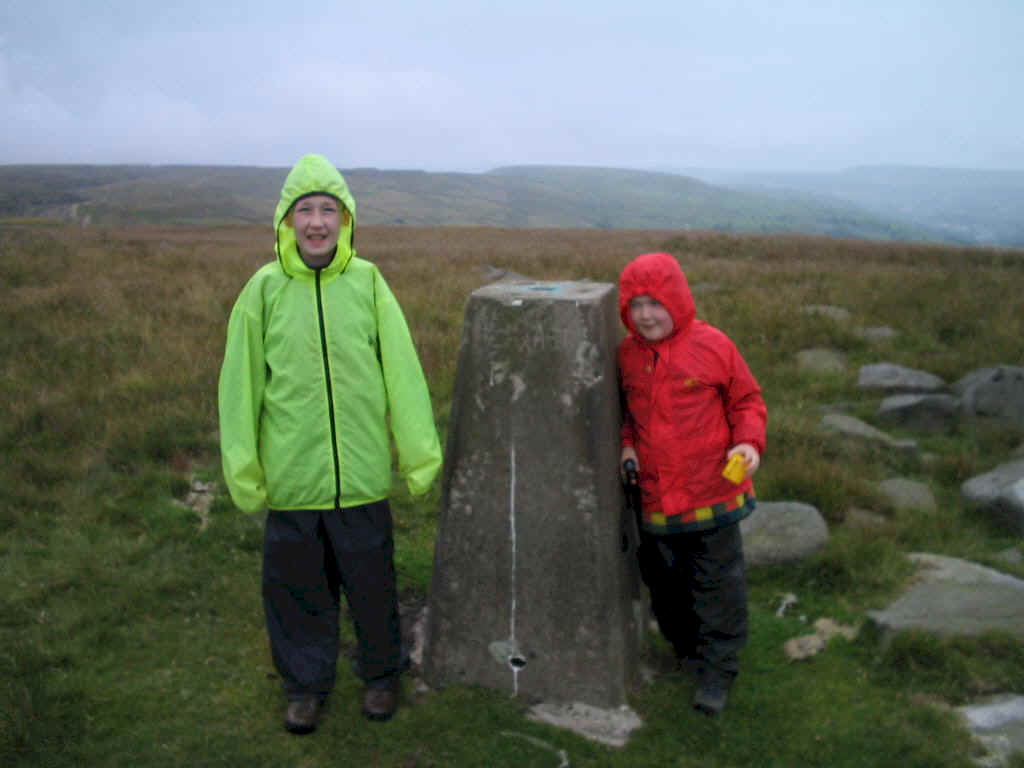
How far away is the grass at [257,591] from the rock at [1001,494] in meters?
0.16

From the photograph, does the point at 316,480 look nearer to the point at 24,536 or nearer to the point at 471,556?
the point at 471,556

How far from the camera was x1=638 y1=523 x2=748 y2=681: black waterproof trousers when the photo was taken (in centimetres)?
308

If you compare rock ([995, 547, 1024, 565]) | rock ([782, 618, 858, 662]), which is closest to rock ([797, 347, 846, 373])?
rock ([995, 547, 1024, 565])

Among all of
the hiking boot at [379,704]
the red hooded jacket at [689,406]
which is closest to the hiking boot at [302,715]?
the hiking boot at [379,704]

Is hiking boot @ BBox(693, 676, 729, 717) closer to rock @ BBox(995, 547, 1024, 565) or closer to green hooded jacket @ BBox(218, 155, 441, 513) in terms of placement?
green hooded jacket @ BBox(218, 155, 441, 513)

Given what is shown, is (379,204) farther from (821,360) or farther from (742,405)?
(742,405)

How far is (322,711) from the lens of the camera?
3215mm

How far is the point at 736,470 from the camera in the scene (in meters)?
2.73

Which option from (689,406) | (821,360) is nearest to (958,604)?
(689,406)

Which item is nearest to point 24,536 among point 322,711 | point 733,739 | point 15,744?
point 15,744

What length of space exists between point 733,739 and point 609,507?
1009 mm

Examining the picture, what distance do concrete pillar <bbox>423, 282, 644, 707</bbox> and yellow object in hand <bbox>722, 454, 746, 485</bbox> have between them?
1.58 feet

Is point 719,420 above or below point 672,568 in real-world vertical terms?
above

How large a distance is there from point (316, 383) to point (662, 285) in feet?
4.28
